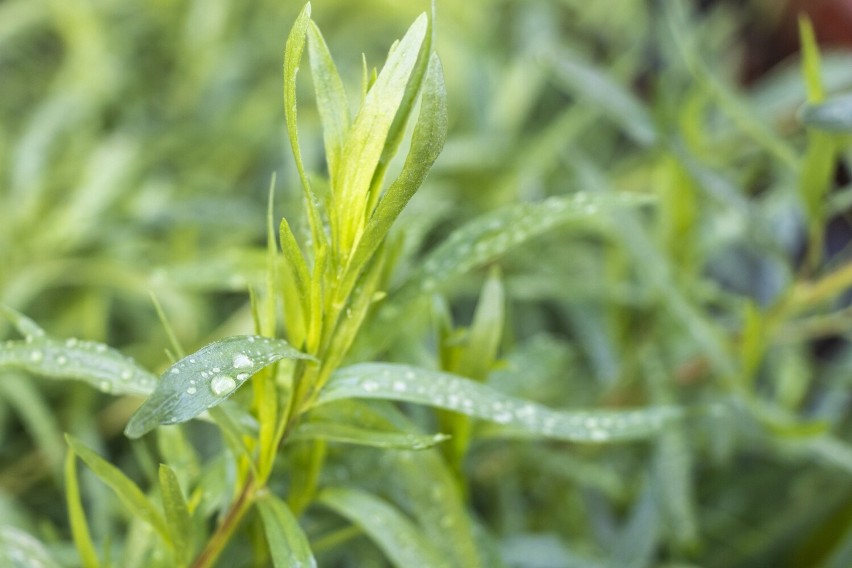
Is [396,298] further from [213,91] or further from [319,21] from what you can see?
[319,21]

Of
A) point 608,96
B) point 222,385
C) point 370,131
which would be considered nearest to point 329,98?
point 370,131

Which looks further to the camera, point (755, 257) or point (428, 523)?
point (755, 257)

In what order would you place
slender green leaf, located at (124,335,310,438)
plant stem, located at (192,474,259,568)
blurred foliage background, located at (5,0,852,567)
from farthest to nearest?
blurred foliage background, located at (5,0,852,567)
plant stem, located at (192,474,259,568)
slender green leaf, located at (124,335,310,438)

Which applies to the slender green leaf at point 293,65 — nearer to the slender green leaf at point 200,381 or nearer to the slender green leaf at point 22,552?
the slender green leaf at point 200,381

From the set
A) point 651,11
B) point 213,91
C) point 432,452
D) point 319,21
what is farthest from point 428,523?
point 651,11

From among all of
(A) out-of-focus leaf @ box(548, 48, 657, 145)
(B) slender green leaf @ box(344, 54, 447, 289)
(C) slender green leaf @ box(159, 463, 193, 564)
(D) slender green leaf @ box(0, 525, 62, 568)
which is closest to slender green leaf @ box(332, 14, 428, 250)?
(B) slender green leaf @ box(344, 54, 447, 289)

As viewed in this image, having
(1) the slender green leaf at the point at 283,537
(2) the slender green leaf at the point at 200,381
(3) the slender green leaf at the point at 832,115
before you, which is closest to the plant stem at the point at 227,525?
(1) the slender green leaf at the point at 283,537

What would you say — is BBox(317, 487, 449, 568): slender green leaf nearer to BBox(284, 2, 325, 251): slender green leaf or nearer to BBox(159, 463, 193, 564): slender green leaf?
BBox(159, 463, 193, 564): slender green leaf
